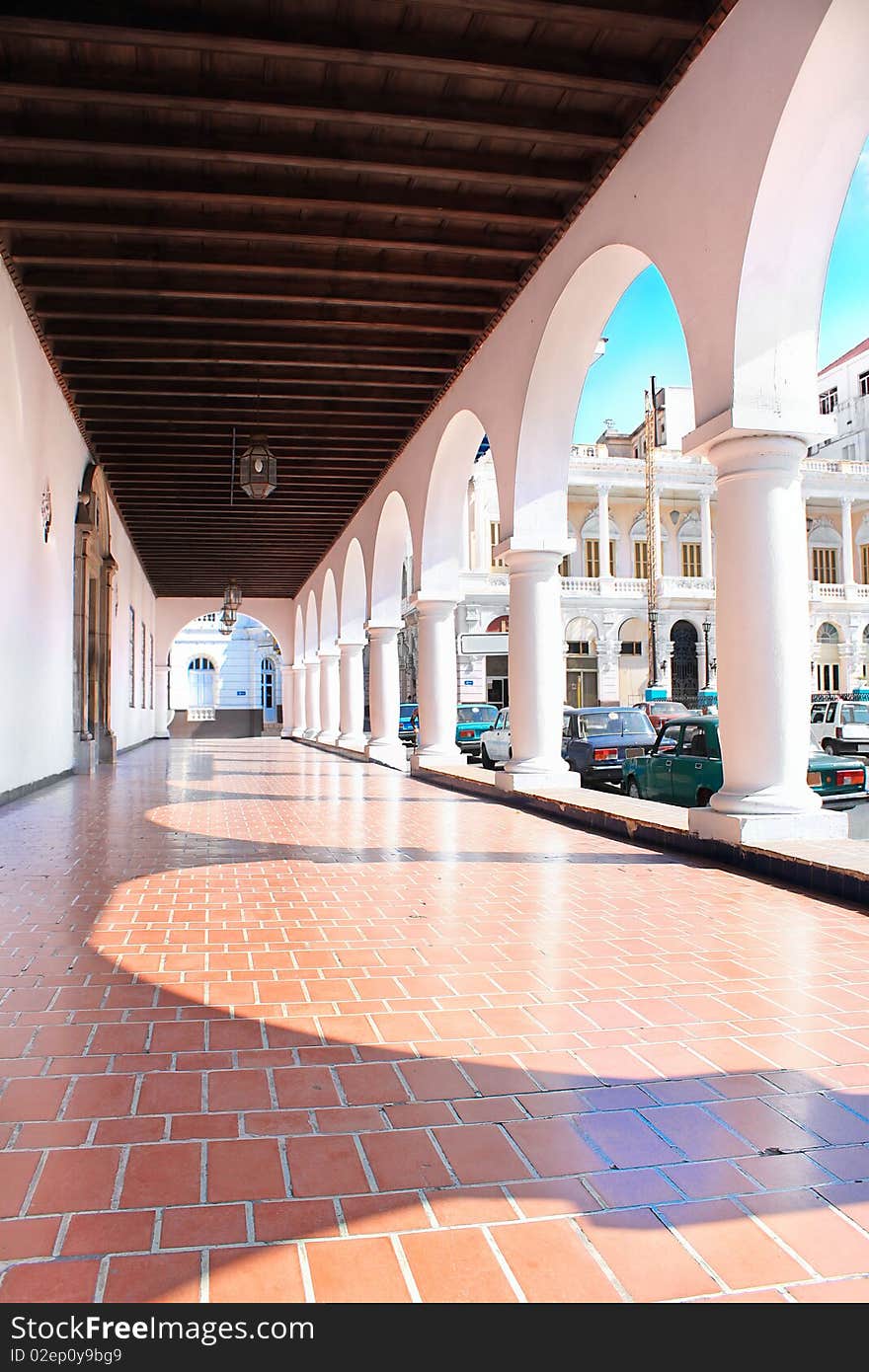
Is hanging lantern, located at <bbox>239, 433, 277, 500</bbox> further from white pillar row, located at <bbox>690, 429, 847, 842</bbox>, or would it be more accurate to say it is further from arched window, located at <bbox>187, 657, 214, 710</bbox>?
arched window, located at <bbox>187, 657, 214, 710</bbox>

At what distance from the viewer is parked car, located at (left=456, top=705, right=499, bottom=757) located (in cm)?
2042

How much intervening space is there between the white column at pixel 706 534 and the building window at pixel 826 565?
15.0 feet

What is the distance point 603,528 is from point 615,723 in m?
24.7

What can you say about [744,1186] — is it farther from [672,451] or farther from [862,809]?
[672,451]

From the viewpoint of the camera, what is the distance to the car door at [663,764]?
9344 millimetres

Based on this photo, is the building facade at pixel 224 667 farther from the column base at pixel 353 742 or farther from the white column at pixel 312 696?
the column base at pixel 353 742

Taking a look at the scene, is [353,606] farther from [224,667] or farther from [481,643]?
[224,667]

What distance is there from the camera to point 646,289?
1284 inches

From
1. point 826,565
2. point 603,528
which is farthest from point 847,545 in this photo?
point 603,528

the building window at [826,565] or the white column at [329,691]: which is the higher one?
the building window at [826,565]

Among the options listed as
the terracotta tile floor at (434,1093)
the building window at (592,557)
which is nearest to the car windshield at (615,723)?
the terracotta tile floor at (434,1093)

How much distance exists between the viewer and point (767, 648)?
559 cm
